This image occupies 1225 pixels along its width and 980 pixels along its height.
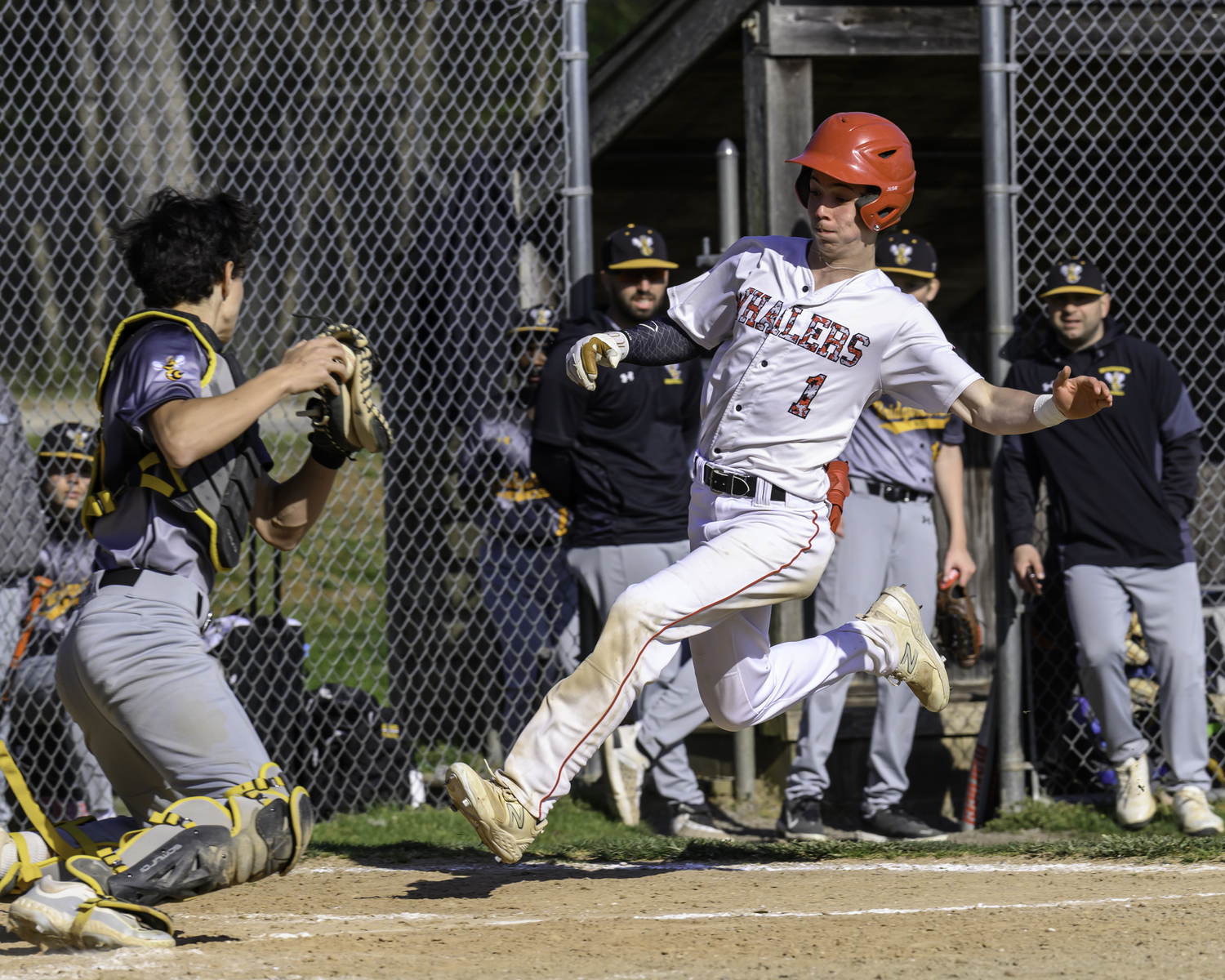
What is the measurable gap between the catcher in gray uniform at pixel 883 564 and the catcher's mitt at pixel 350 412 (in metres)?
2.40

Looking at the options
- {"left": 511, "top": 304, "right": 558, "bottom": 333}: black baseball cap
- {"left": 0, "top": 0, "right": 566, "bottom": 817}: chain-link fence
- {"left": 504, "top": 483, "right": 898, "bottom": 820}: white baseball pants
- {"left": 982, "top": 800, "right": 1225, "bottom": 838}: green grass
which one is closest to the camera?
{"left": 504, "top": 483, "right": 898, "bottom": 820}: white baseball pants

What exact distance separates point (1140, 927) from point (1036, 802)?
2103 mm

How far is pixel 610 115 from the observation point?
21.0 feet

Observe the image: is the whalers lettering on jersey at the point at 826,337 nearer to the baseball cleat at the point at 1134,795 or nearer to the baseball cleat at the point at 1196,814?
the baseball cleat at the point at 1134,795

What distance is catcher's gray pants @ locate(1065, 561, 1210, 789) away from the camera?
5164 millimetres

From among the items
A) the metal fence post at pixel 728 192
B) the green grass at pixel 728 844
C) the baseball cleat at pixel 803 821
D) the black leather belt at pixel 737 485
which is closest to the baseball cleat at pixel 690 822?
the green grass at pixel 728 844

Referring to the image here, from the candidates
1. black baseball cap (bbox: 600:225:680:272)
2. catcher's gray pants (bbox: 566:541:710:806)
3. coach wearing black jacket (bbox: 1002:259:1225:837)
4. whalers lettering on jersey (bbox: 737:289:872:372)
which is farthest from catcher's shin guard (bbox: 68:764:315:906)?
coach wearing black jacket (bbox: 1002:259:1225:837)

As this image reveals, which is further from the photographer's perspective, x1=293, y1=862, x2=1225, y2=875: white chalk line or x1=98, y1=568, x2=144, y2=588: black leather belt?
x1=293, y1=862, x2=1225, y2=875: white chalk line

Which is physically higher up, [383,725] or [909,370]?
[909,370]

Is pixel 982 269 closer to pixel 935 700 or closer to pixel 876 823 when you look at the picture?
pixel 876 823

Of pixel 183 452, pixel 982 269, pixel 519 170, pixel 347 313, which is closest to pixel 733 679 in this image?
pixel 183 452

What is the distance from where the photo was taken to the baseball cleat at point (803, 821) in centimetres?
516

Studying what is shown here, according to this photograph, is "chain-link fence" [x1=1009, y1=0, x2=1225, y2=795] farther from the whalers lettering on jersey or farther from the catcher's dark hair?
the catcher's dark hair

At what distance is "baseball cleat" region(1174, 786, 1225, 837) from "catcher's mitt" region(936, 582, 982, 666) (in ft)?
3.06
